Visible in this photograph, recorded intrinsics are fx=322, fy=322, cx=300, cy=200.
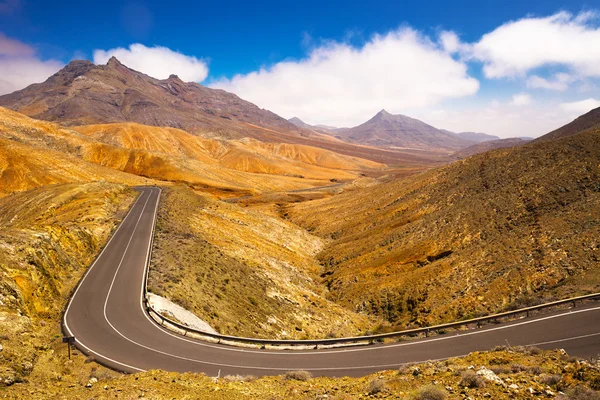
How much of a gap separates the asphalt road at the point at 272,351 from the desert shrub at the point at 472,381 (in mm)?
4126

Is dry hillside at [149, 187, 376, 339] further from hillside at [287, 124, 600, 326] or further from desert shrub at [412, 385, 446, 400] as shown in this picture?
desert shrub at [412, 385, 446, 400]

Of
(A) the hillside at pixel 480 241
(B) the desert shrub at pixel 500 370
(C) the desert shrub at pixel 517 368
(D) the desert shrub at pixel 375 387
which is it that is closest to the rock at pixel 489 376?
(B) the desert shrub at pixel 500 370

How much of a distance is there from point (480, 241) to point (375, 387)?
87.9 ft

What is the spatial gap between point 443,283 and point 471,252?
16.9ft

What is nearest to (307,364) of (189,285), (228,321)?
(228,321)

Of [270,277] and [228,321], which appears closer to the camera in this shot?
[228,321]

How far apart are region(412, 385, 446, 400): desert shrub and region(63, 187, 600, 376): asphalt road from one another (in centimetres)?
400

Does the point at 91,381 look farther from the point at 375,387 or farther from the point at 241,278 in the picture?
the point at 241,278

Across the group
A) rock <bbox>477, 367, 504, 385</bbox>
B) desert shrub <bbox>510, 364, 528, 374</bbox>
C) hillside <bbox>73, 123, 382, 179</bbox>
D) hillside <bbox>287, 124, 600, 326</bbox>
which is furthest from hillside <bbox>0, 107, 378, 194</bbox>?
desert shrub <bbox>510, 364, 528, 374</bbox>

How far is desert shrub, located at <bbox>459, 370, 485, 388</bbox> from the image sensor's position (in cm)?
911

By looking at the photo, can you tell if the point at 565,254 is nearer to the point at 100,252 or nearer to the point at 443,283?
the point at 443,283

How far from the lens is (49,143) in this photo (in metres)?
99.4

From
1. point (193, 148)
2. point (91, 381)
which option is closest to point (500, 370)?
point (91, 381)

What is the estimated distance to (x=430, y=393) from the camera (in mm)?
8867
